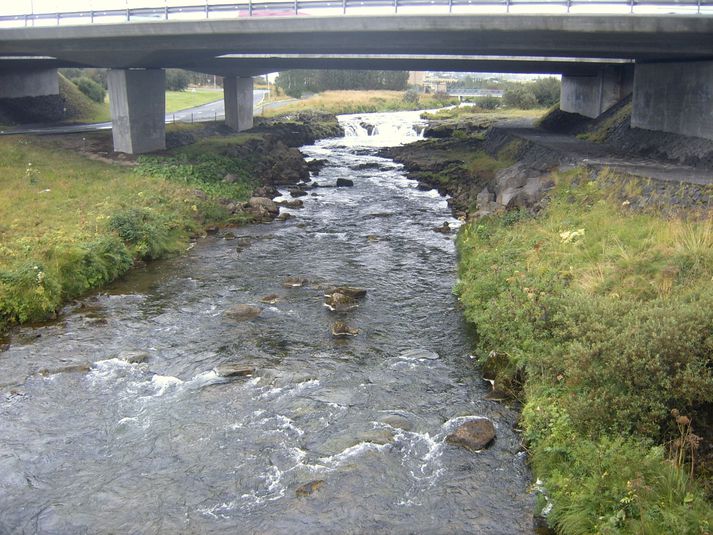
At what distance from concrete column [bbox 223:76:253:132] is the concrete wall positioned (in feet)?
58.3

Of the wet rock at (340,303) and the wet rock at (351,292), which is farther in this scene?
the wet rock at (351,292)

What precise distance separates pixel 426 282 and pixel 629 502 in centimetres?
1487

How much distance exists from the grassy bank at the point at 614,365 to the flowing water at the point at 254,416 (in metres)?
1.00

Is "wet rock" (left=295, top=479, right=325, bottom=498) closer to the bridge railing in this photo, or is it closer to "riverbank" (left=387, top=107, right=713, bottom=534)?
"riverbank" (left=387, top=107, right=713, bottom=534)

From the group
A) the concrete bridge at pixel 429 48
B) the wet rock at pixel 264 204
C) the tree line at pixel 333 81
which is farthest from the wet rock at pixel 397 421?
the tree line at pixel 333 81

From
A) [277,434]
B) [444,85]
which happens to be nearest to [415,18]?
[277,434]

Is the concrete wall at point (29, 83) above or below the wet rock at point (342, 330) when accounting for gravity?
above

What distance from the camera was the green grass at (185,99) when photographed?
87312mm

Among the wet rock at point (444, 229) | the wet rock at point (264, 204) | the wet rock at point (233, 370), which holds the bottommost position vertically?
the wet rock at point (233, 370)

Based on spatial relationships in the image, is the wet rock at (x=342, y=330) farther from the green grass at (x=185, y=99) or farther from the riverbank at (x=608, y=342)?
the green grass at (x=185, y=99)

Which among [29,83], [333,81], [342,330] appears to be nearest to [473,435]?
[342,330]

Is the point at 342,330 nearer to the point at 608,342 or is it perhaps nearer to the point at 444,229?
the point at 608,342

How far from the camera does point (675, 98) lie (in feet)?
122

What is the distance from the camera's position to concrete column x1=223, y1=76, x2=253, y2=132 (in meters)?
65.3
